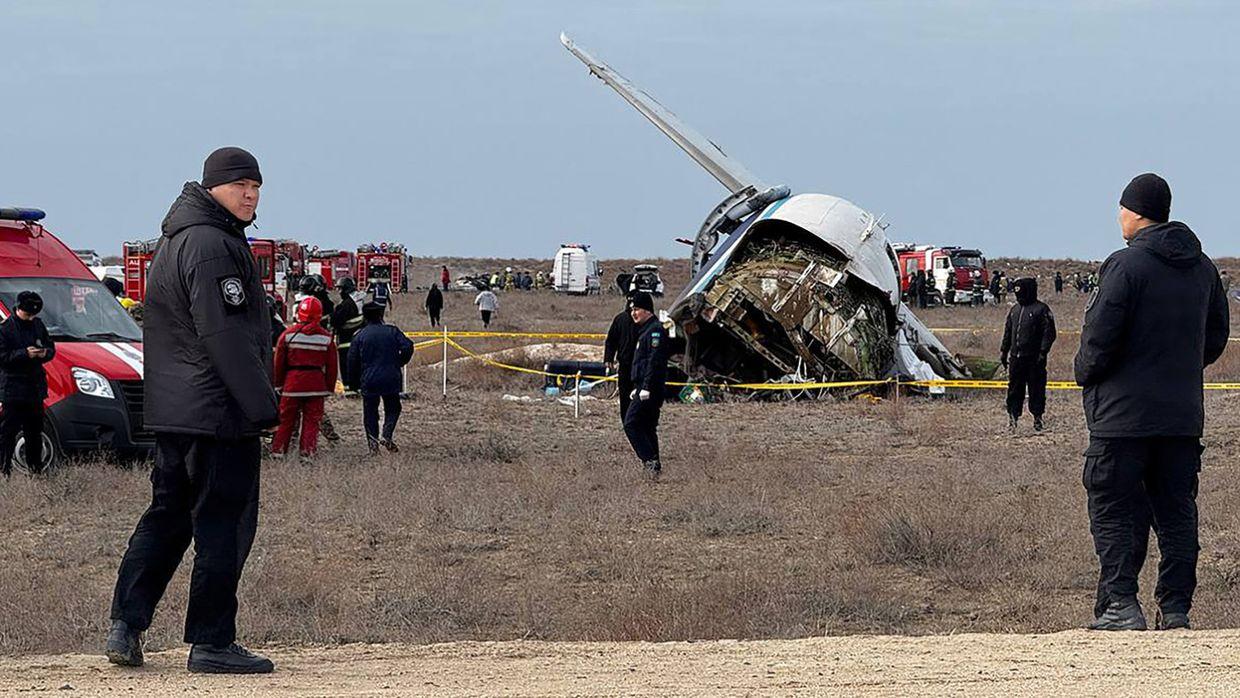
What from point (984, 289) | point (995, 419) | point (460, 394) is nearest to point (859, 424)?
point (995, 419)

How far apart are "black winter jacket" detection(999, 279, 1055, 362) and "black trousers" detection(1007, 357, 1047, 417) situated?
10 cm

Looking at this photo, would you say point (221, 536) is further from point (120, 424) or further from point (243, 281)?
point (120, 424)

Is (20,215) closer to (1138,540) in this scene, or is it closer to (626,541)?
(626,541)

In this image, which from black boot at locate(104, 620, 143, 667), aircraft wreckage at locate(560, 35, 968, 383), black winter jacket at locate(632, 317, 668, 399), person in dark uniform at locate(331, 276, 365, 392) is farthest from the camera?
aircraft wreckage at locate(560, 35, 968, 383)

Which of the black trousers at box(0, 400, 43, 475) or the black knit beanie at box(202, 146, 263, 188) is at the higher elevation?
the black knit beanie at box(202, 146, 263, 188)

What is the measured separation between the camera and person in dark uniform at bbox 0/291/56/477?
13.9 metres

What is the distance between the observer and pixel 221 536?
6.57 metres

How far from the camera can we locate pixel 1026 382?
763 inches

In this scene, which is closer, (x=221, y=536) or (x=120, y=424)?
(x=221, y=536)

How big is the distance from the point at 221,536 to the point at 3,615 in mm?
3131

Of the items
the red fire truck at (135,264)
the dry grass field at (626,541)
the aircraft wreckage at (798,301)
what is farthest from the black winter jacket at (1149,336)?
the red fire truck at (135,264)

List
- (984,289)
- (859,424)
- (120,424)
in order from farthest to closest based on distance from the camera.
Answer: (984,289) < (859,424) < (120,424)

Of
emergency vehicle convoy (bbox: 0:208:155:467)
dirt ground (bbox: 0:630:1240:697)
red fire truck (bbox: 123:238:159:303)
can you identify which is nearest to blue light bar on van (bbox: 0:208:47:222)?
emergency vehicle convoy (bbox: 0:208:155:467)

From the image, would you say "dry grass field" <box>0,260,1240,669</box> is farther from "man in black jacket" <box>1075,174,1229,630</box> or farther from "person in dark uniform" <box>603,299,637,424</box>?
"man in black jacket" <box>1075,174,1229,630</box>
